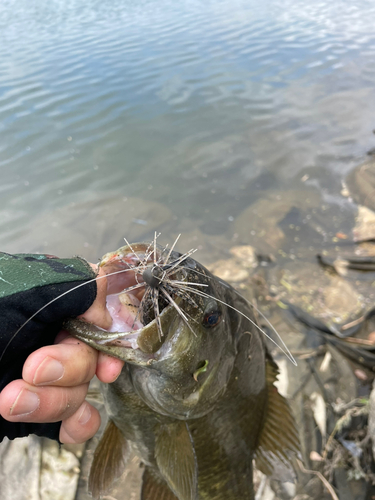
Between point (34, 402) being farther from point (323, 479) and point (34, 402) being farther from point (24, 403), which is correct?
point (323, 479)

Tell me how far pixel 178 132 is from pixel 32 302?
8.75 metres

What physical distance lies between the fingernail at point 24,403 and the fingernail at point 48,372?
2.1 inches

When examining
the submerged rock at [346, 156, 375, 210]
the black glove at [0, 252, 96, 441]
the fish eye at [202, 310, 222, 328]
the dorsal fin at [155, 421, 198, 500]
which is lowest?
the submerged rock at [346, 156, 375, 210]

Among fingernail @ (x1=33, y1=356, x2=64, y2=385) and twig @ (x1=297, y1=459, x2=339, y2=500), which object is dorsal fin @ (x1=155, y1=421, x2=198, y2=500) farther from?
twig @ (x1=297, y1=459, x2=339, y2=500)

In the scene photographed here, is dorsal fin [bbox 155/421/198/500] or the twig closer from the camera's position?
dorsal fin [bbox 155/421/198/500]

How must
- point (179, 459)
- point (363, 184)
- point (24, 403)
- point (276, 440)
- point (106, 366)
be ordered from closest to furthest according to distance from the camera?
point (24, 403) < point (106, 366) < point (179, 459) < point (276, 440) < point (363, 184)

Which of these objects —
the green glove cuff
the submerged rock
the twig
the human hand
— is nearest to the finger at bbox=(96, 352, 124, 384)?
the human hand

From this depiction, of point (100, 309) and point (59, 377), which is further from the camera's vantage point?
point (100, 309)

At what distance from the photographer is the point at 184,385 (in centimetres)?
154

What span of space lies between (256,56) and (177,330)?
15104 millimetres

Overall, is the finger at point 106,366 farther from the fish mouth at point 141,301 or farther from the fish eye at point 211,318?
the fish eye at point 211,318

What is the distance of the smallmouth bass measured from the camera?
1391 millimetres

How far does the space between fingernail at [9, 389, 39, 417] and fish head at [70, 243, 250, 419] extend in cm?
25

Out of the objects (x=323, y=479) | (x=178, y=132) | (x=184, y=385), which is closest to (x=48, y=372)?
(x=184, y=385)
